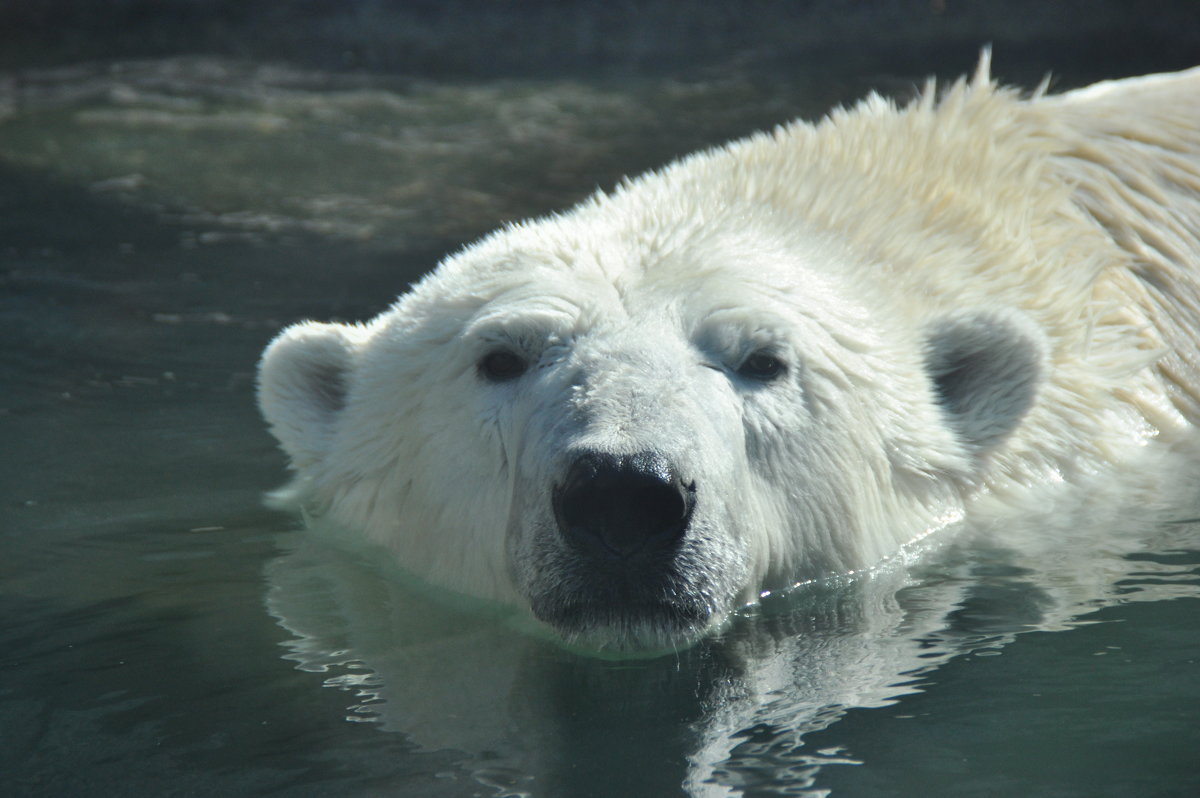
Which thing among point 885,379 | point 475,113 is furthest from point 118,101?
point 885,379

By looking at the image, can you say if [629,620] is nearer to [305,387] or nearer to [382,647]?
[382,647]

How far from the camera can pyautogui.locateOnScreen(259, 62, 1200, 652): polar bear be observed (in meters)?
2.93

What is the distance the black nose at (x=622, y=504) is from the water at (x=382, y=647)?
289 mm

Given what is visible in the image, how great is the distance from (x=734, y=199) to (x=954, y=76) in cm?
620

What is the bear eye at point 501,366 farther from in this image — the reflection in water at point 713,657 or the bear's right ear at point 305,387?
the bear's right ear at point 305,387

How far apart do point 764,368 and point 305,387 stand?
133 cm

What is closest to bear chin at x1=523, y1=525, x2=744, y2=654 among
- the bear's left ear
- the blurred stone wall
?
the bear's left ear

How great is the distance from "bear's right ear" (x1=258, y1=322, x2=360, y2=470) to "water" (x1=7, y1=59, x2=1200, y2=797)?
257mm

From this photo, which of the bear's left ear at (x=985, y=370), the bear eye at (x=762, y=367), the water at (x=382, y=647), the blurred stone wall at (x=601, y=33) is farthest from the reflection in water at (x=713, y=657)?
the blurred stone wall at (x=601, y=33)

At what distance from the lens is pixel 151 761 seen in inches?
101

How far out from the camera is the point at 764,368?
335 centimetres

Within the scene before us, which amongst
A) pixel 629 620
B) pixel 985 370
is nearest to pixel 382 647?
pixel 629 620

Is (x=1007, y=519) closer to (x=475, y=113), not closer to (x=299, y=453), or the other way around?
(x=299, y=453)

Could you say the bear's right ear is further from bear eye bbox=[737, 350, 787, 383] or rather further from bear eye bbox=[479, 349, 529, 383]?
bear eye bbox=[737, 350, 787, 383]
